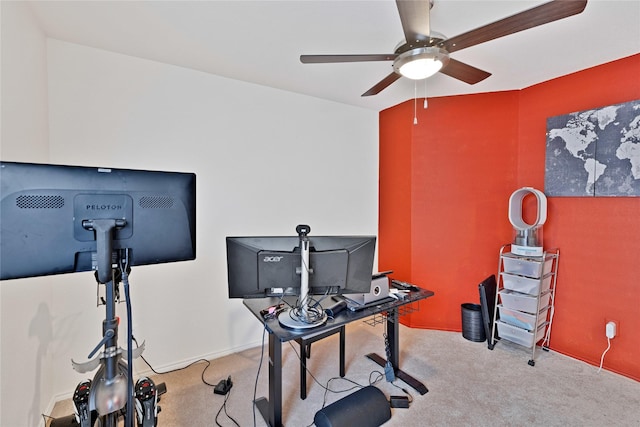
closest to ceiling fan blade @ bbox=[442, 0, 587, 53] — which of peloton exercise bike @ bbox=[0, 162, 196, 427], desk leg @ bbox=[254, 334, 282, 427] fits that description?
peloton exercise bike @ bbox=[0, 162, 196, 427]

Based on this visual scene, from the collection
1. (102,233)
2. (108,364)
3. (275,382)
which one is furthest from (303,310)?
(102,233)

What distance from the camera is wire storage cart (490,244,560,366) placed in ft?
8.18

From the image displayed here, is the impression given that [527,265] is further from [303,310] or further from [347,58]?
[347,58]

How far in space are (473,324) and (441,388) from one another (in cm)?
96

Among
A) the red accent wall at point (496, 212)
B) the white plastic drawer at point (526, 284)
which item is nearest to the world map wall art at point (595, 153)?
the red accent wall at point (496, 212)

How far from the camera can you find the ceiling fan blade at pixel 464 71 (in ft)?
5.70

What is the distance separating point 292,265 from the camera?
1578 millimetres

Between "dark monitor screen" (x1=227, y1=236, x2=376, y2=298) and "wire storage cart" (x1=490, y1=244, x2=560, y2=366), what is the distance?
5.68 ft

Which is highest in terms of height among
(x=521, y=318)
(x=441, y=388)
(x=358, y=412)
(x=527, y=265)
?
(x=527, y=265)

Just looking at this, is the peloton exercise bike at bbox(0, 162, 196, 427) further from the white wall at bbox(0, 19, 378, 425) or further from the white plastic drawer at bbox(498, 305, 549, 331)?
A: the white plastic drawer at bbox(498, 305, 549, 331)

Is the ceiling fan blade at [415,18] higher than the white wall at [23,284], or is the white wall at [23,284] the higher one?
the ceiling fan blade at [415,18]

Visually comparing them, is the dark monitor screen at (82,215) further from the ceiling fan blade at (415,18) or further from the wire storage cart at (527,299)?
the wire storage cart at (527,299)

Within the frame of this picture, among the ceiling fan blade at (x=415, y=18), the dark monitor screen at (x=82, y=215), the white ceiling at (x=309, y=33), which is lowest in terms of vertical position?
the dark monitor screen at (x=82, y=215)

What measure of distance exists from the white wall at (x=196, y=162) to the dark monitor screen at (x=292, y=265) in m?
1.14
